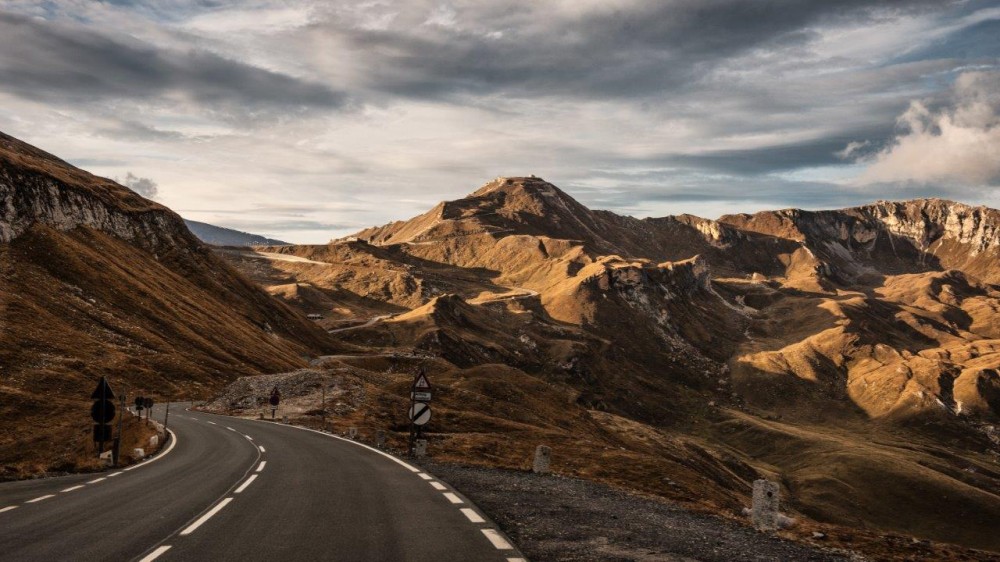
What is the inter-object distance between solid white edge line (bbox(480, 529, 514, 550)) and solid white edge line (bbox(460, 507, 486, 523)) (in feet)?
3.29

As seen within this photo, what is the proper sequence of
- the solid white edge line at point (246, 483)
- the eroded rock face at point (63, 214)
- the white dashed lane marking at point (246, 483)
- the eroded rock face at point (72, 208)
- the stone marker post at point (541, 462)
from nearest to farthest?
the solid white edge line at point (246, 483) → the white dashed lane marking at point (246, 483) → the stone marker post at point (541, 462) → the eroded rock face at point (63, 214) → the eroded rock face at point (72, 208)

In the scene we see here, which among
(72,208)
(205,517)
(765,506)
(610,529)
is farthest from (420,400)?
(72,208)

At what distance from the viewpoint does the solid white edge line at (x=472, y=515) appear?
1369cm

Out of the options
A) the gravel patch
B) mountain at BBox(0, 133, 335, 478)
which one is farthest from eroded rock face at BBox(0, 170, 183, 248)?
the gravel patch

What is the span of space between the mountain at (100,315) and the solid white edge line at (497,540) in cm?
1878

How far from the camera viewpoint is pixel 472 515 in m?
14.2

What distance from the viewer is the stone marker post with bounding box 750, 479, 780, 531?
15.3 m

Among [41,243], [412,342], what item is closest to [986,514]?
[412,342]

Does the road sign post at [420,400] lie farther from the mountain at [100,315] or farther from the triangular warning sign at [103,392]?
the mountain at [100,315]

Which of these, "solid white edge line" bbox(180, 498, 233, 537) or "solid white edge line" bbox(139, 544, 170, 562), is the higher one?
"solid white edge line" bbox(139, 544, 170, 562)

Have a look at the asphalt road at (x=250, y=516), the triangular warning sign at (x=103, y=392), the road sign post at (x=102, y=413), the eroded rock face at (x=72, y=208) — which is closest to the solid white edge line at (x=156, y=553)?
the asphalt road at (x=250, y=516)

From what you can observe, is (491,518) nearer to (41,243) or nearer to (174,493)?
(174,493)

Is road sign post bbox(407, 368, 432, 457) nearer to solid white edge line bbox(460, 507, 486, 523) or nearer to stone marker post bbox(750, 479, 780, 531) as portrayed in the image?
solid white edge line bbox(460, 507, 486, 523)

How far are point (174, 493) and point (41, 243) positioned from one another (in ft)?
348
